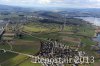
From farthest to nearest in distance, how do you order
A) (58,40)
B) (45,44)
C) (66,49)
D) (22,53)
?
(58,40)
(45,44)
(66,49)
(22,53)

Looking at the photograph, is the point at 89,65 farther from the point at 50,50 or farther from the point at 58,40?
the point at 58,40

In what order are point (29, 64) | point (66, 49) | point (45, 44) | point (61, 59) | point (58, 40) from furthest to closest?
point (58, 40) → point (45, 44) → point (66, 49) → point (61, 59) → point (29, 64)

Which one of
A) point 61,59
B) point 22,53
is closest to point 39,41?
point 22,53

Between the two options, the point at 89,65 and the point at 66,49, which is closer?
the point at 89,65

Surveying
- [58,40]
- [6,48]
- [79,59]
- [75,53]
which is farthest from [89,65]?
[58,40]

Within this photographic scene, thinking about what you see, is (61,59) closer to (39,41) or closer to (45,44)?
(45,44)

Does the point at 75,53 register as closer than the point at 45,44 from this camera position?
Yes

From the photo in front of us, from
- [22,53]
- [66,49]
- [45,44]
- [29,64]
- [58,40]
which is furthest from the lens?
[58,40]

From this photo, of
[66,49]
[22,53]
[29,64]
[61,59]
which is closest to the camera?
[29,64]
